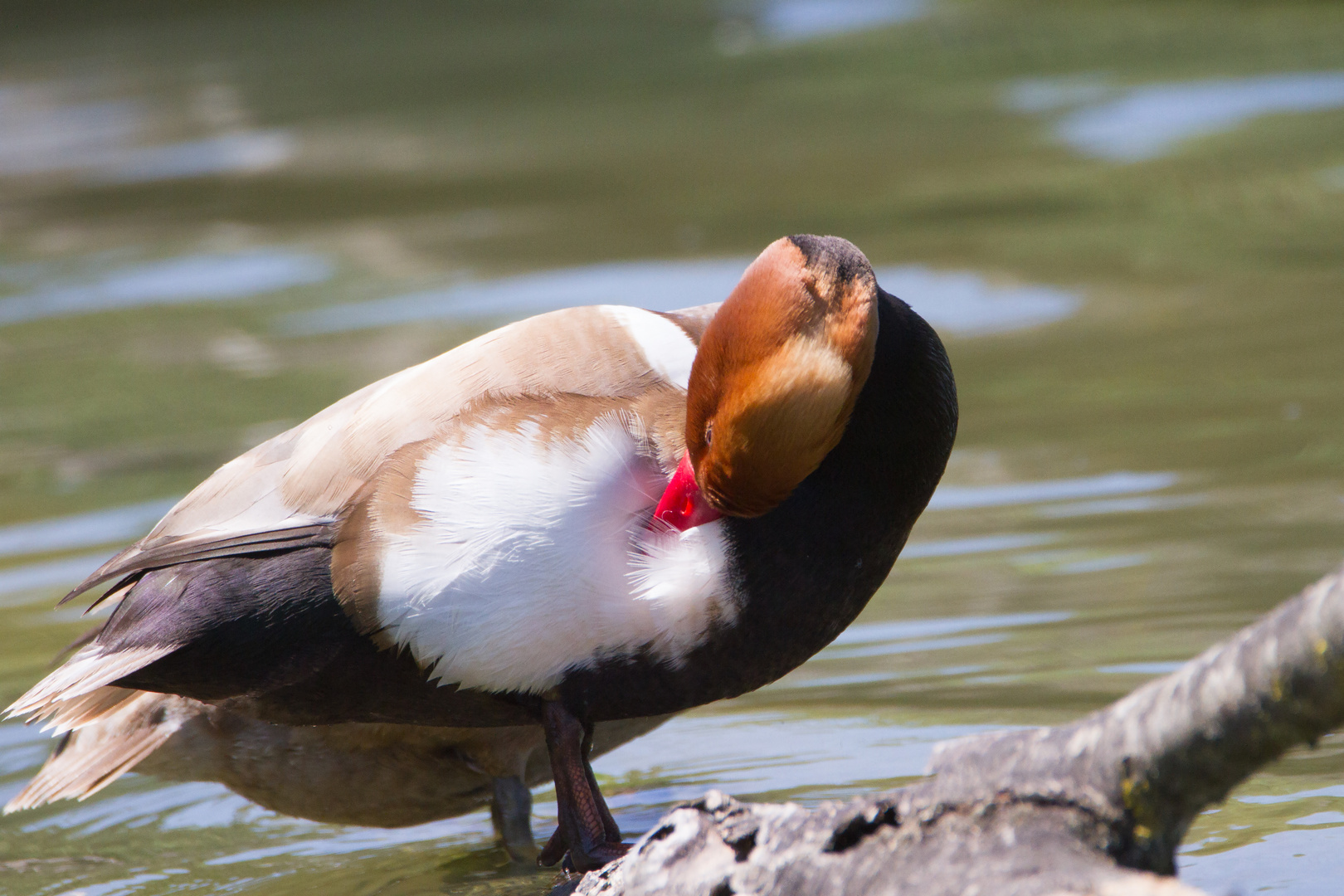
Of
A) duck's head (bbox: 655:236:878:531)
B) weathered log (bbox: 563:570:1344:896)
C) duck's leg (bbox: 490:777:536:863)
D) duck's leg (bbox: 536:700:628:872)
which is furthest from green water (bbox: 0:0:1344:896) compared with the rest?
duck's head (bbox: 655:236:878:531)

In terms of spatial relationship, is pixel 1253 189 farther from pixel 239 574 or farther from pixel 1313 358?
pixel 239 574

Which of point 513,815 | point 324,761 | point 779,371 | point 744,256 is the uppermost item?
point 744,256

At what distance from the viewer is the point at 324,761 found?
3082 mm

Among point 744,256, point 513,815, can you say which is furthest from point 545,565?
point 744,256

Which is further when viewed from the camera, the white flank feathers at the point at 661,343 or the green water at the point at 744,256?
the green water at the point at 744,256

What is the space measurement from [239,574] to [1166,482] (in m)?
2.92

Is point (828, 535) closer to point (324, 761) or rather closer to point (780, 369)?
point (780, 369)

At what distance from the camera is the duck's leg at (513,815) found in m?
3.12

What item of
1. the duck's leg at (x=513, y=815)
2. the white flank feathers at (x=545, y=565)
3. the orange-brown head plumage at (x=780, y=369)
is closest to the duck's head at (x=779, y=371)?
the orange-brown head plumage at (x=780, y=369)

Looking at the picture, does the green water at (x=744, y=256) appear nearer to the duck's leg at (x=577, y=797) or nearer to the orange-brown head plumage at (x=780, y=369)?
the duck's leg at (x=577, y=797)

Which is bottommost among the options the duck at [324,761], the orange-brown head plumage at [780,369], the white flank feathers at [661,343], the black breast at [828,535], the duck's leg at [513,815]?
the duck's leg at [513,815]

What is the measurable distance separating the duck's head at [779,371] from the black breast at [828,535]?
0.08 meters

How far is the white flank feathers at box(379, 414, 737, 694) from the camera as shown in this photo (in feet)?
8.40

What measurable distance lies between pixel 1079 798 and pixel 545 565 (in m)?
1.03
